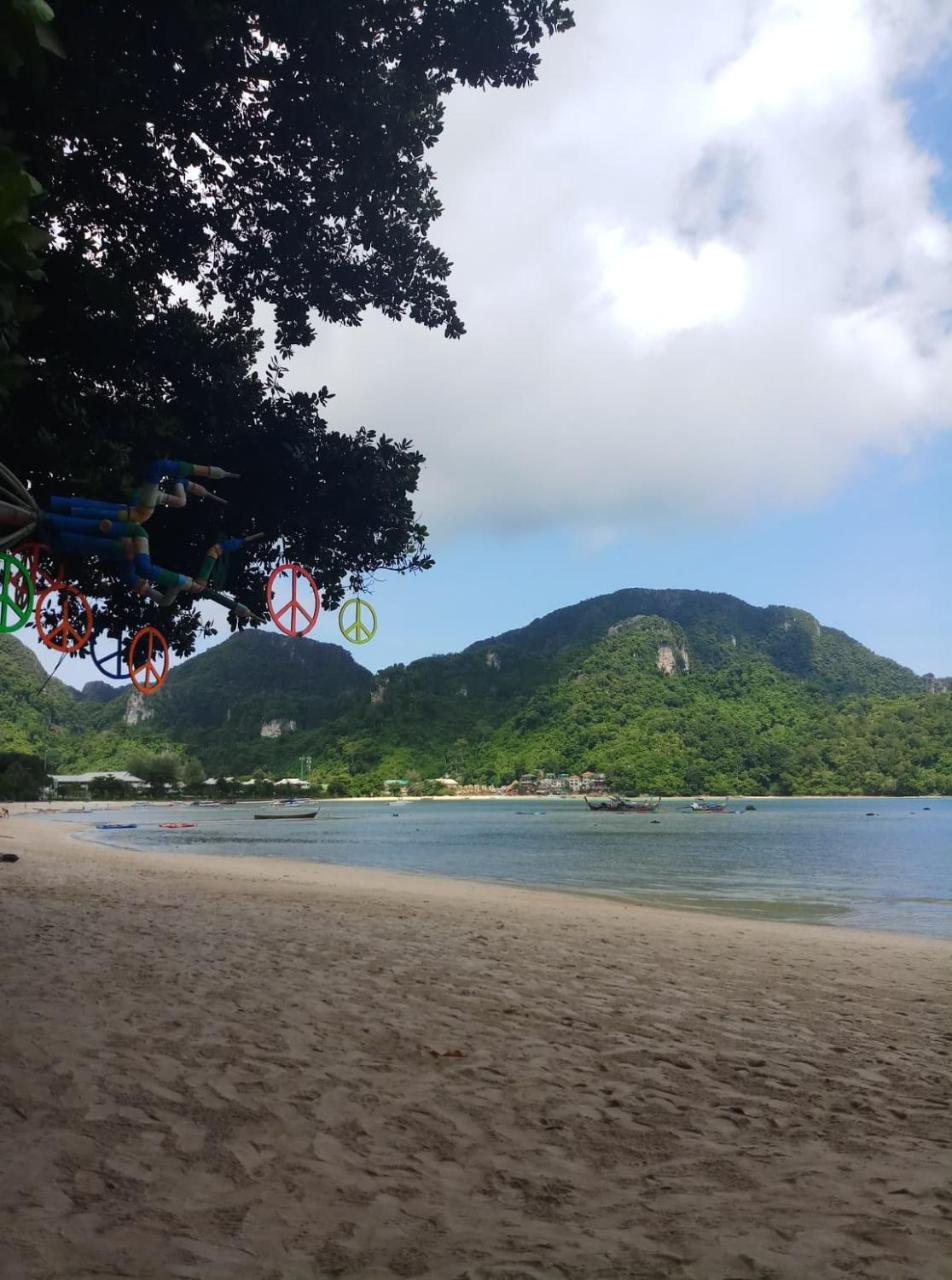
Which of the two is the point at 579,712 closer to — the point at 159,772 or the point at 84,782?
the point at 159,772

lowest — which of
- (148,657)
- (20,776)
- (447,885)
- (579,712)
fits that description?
(447,885)

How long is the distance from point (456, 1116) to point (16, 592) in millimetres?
5846

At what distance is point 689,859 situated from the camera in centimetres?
3106

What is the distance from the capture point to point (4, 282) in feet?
6.55

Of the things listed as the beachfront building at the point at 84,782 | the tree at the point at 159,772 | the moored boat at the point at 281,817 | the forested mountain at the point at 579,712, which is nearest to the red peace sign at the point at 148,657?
the moored boat at the point at 281,817

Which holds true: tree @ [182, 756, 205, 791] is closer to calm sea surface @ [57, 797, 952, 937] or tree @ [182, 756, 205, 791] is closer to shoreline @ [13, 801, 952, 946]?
calm sea surface @ [57, 797, 952, 937]

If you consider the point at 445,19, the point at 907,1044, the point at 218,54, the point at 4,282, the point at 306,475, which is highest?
the point at 445,19

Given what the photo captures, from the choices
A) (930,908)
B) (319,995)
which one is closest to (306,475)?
(319,995)

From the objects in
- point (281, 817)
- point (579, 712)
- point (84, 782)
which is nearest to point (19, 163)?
point (281, 817)

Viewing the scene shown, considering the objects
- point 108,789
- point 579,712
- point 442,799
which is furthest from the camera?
point 579,712

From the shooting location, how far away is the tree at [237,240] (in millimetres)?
6496

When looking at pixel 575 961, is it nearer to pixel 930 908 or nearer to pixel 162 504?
pixel 162 504

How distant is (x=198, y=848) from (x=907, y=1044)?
33795 mm

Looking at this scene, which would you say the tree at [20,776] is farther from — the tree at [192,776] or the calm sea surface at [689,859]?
the tree at [192,776]
